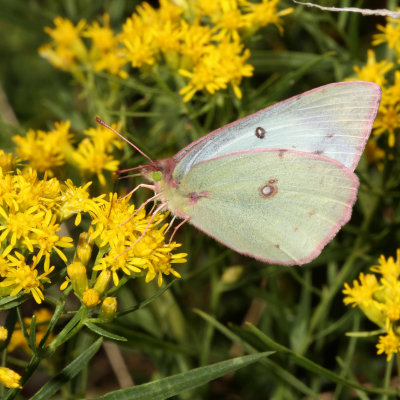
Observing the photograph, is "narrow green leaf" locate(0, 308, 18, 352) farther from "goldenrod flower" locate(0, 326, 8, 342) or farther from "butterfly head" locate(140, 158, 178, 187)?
"butterfly head" locate(140, 158, 178, 187)

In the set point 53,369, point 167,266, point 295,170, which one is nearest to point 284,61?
point 295,170

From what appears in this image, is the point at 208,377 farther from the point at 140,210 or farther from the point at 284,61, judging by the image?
the point at 284,61

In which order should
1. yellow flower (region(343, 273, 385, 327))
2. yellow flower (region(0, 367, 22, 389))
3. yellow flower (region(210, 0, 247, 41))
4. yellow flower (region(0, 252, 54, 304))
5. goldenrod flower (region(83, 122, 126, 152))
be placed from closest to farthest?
yellow flower (region(0, 367, 22, 389)) → yellow flower (region(0, 252, 54, 304)) → yellow flower (region(343, 273, 385, 327)) → goldenrod flower (region(83, 122, 126, 152)) → yellow flower (region(210, 0, 247, 41))

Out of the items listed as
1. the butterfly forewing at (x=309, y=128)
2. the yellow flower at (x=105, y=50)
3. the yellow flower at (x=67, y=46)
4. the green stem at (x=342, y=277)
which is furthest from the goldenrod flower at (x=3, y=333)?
the yellow flower at (x=67, y=46)

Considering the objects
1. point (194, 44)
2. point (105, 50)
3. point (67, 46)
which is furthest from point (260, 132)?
point (67, 46)

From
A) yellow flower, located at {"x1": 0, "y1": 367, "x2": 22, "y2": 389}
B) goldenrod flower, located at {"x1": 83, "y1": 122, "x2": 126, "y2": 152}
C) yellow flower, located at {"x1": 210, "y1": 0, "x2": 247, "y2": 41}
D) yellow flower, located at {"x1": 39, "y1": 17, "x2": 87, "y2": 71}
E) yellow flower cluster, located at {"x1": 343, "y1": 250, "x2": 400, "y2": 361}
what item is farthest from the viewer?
yellow flower, located at {"x1": 39, "y1": 17, "x2": 87, "y2": 71}

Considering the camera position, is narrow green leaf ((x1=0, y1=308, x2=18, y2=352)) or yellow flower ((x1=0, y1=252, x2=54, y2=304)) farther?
narrow green leaf ((x1=0, y1=308, x2=18, y2=352))

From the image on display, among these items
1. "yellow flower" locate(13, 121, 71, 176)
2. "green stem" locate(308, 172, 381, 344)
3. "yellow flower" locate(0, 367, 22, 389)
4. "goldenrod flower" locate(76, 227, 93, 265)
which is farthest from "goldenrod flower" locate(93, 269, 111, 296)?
"green stem" locate(308, 172, 381, 344)

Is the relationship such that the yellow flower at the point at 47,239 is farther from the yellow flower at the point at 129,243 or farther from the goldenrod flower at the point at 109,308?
the goldenrod flower at the point at 109,308

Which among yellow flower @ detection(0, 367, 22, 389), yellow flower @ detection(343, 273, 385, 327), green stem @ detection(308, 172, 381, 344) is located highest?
yellow flower @ detection(0, 367, 22, 389)
